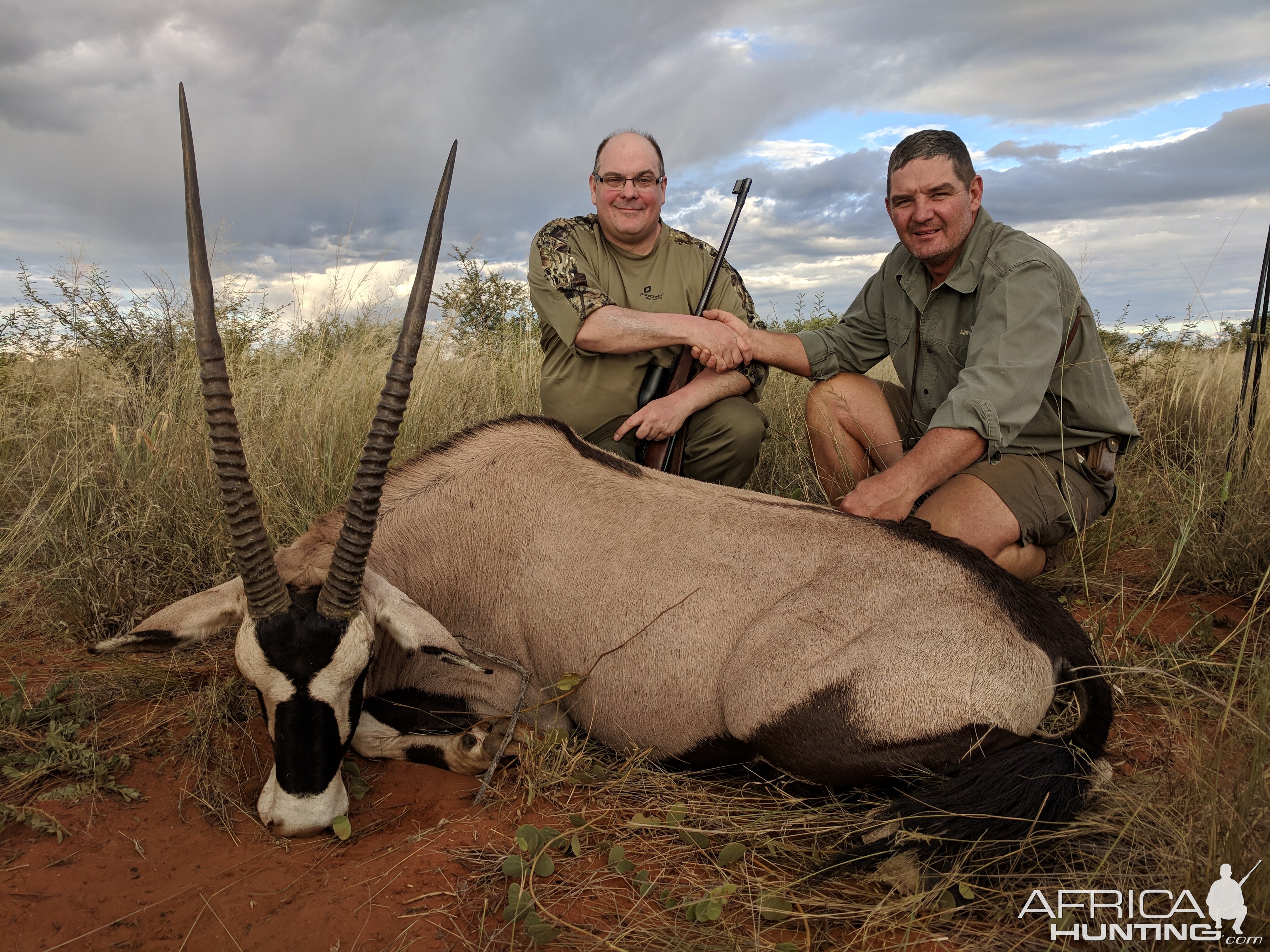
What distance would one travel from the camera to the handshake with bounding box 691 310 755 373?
5.39 m

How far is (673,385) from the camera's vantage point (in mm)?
5723

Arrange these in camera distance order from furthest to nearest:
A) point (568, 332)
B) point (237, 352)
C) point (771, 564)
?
point (237, 352) → point (568, 332) → point (771, 564)

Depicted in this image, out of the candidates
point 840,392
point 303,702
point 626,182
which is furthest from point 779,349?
point 303,702

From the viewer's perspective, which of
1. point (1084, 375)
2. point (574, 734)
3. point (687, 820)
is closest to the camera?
point (687, 820)

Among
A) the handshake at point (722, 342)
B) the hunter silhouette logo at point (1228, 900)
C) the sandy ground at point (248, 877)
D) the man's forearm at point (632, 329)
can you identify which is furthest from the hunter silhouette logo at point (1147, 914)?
the man's forearm at point (632, 329)

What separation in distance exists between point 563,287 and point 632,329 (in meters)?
0.60

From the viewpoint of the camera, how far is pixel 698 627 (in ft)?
11.0

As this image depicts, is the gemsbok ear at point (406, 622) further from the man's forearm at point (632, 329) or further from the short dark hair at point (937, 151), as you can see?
the short dark hair at point (937, 151)

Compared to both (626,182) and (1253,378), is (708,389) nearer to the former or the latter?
(626,182)

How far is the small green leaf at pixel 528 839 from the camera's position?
2.89 metres

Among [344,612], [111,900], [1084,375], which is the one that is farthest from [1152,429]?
[111,900]

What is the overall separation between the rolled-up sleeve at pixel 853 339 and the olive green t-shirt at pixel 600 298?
1.70ft

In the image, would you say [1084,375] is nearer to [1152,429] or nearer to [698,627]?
[698,627]

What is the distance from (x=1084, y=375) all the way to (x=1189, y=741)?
2611 millimetres
